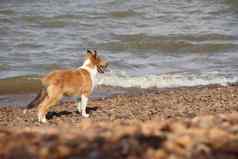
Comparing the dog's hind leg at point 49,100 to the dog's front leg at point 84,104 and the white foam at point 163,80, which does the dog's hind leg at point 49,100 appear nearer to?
the dog's front leg at point 84,104

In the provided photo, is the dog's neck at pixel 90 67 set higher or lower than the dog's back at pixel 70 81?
higher

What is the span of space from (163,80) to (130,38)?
7.97 metres

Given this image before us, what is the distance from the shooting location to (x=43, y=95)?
12.5 m

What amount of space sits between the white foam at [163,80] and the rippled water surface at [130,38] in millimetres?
28

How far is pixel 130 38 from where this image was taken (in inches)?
1016

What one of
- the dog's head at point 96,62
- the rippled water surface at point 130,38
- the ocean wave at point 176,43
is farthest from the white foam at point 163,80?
the ocean wave at point 176,43

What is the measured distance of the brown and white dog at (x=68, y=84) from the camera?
1225 cm

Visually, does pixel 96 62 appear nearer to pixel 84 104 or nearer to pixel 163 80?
pixel 84 104

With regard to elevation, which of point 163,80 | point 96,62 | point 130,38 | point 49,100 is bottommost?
point 49,100

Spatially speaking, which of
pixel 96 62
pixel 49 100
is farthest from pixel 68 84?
pixel 96 62

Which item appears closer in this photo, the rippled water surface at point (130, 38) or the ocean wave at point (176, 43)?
the rippled water surface at point (130, 38)

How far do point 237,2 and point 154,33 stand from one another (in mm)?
9773

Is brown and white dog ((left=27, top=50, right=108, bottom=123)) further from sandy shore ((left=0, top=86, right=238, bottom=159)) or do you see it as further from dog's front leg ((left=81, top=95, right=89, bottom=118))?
sandy shore ((left=0, top=86, right=238, bottom=159))

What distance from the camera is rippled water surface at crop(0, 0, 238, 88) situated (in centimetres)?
1931
